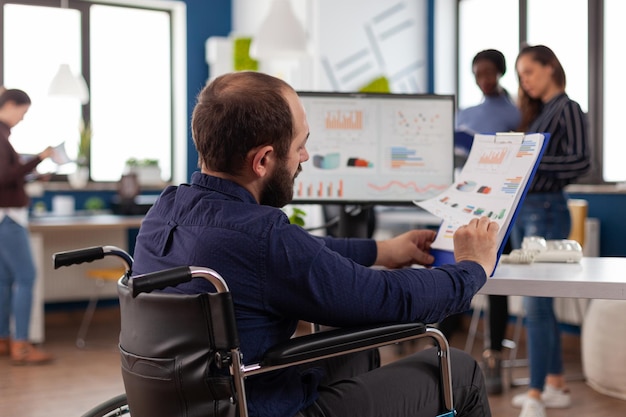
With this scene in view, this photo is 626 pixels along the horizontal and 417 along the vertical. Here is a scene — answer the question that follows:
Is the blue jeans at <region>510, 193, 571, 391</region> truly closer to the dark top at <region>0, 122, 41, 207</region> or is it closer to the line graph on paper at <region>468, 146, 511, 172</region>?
the line graph on paper at <region>468, 146, 511, 172</region>

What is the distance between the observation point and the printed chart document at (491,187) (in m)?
1.74

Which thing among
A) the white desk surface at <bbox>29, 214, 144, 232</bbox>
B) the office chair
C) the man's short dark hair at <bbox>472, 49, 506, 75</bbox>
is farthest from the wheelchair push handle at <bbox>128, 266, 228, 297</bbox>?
the white desk surface at <bbox>29, 214, 144, 232</bbox>

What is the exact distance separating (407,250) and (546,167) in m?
1.25

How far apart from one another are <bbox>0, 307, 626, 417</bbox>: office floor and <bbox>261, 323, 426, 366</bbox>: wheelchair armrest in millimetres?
1997

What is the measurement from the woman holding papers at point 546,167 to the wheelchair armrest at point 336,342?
65.8 inches

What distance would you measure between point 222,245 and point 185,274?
15 centimetres

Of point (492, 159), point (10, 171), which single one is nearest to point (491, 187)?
point (492, 159)

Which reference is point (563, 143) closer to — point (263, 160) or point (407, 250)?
point (407, 250)

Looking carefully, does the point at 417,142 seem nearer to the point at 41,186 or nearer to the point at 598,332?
the point at 598,332

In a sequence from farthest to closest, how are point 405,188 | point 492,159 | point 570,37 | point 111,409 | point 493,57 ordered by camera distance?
1. point 570,37
2. point 493,57
3. point 405,188
4. point 492,159
5. point 111,409

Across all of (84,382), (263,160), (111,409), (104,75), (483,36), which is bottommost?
(84,382)

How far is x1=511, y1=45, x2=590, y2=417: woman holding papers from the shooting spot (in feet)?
9.71

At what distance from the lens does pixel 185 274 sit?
121 centimetres

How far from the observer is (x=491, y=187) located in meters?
1.83
